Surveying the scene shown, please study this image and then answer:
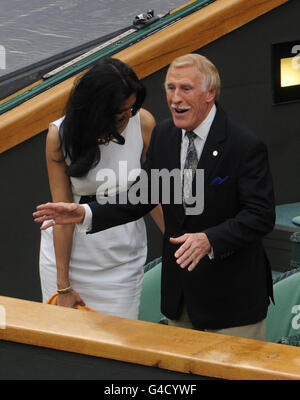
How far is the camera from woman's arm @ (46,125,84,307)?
3.49 m

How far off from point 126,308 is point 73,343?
1.04 meters

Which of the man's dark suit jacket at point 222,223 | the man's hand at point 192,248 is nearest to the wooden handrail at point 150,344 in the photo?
the man's hand at point 192,248

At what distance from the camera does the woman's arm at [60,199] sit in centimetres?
349

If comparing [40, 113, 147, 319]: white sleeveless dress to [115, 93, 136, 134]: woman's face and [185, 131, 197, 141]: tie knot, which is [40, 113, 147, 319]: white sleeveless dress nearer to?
[115, 93, 136, 134]: woman's face

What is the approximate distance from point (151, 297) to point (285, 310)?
667mm

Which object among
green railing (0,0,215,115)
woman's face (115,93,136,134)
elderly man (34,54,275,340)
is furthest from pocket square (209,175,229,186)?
green railing (0,0,215,115)

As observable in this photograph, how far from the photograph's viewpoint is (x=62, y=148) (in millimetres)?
3477

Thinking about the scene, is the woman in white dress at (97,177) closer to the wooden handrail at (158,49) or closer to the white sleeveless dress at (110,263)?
the white sleeveless dress at (110,263)

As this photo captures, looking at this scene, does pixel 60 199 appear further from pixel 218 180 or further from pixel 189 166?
pixel 218 180

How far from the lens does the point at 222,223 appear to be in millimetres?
2955

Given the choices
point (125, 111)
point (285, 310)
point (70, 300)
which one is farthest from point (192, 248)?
point (285, 310)

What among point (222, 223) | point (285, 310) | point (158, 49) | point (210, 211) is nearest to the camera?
point (222, 223)

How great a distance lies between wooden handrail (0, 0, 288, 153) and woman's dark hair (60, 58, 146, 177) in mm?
1561

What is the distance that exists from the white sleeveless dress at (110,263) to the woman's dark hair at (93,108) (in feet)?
0.59
